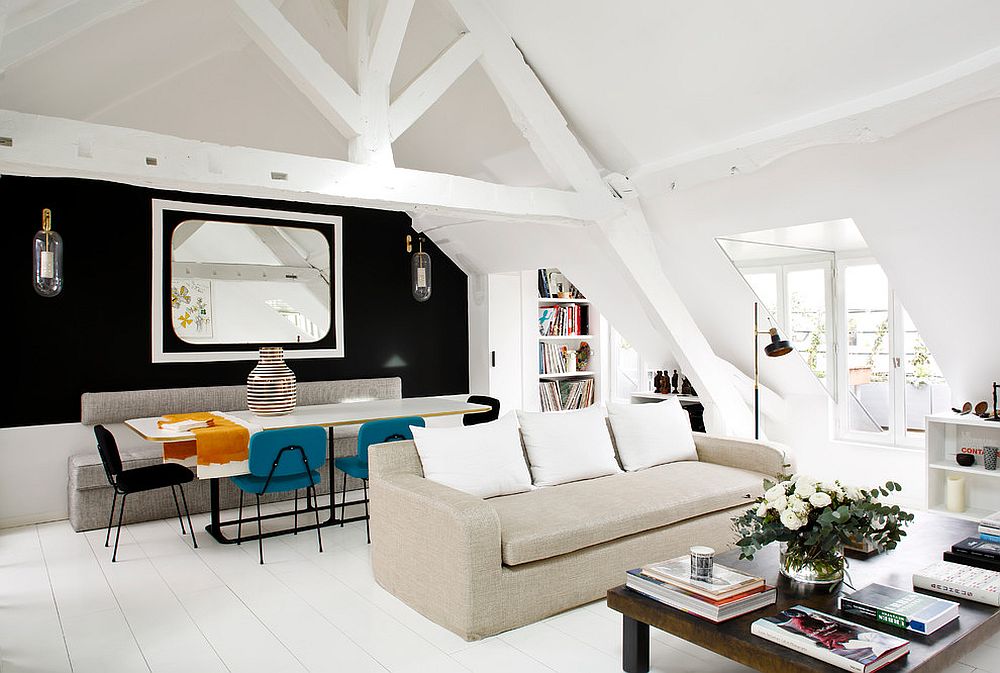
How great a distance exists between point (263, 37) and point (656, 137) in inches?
92.1

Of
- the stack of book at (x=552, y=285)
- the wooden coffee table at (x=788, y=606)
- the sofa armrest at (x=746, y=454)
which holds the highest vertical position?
the stack of book at (x=552, y=285)

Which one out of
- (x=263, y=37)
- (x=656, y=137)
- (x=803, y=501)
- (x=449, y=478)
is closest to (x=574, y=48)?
(x=656, y=137)

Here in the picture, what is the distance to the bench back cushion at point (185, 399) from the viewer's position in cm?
532

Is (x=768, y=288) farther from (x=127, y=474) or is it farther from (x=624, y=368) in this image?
(x=127, y=474)

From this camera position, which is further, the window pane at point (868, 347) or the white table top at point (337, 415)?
the window pane at point (868, 347)

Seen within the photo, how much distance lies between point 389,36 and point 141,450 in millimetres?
3334

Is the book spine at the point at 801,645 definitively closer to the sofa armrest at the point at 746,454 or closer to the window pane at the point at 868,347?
the sofa armrest at the point at 746,454

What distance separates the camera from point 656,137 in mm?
4598

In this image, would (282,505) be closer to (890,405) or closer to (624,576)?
(624,576)

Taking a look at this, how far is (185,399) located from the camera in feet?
18.5

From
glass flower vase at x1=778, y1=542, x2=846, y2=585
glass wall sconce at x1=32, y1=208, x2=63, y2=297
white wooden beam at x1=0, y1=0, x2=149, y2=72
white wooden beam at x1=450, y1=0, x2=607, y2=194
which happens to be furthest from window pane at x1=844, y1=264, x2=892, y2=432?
glass wall sconce at x1=32, y1=208, x2=63, y2=297

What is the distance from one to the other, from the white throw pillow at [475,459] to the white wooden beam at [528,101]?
1.85 metres

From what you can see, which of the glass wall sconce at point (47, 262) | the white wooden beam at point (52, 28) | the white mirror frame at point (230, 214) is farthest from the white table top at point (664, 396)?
the white wooden beam at point (52, 28)

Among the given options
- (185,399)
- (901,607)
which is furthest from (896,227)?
(185,399)
